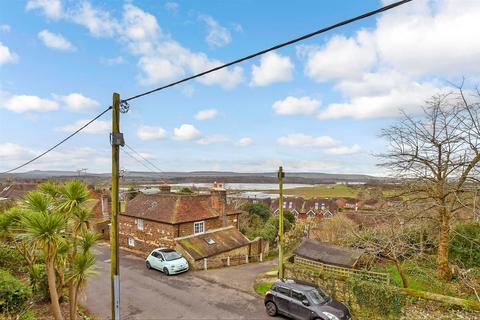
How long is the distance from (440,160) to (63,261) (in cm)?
1808

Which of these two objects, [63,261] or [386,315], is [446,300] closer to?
[386,315]

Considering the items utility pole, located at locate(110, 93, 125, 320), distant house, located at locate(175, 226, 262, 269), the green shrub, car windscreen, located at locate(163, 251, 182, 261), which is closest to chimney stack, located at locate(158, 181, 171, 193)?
distant house, located at locate(175, 226, 262, 269)

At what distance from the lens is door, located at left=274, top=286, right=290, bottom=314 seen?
13.5 m

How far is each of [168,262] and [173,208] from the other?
21.5 ft

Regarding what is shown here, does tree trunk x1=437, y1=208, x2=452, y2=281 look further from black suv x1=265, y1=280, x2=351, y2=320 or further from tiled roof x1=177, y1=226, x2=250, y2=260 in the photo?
tiled roof x1=177, y1=226, x2=250, y2=260

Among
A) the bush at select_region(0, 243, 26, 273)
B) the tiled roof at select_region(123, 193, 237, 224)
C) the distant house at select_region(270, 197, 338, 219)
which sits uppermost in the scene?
the tiled roof at select_region(123, 193, 237, 224)

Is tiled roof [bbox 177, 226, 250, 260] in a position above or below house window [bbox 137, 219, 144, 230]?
below

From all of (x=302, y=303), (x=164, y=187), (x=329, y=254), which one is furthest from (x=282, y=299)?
(x=164, y=187)

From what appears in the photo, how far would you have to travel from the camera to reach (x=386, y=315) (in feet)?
43.7

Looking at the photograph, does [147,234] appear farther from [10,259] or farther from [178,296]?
[178,296]

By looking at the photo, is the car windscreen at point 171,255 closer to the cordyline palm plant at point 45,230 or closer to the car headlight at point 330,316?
the car headlight at point 330,316

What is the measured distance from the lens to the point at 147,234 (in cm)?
2656

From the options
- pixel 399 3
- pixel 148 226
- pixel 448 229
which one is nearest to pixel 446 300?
pixel 448 229

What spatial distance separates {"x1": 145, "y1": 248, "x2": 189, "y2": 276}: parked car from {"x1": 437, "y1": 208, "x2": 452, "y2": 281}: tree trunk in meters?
15.7
